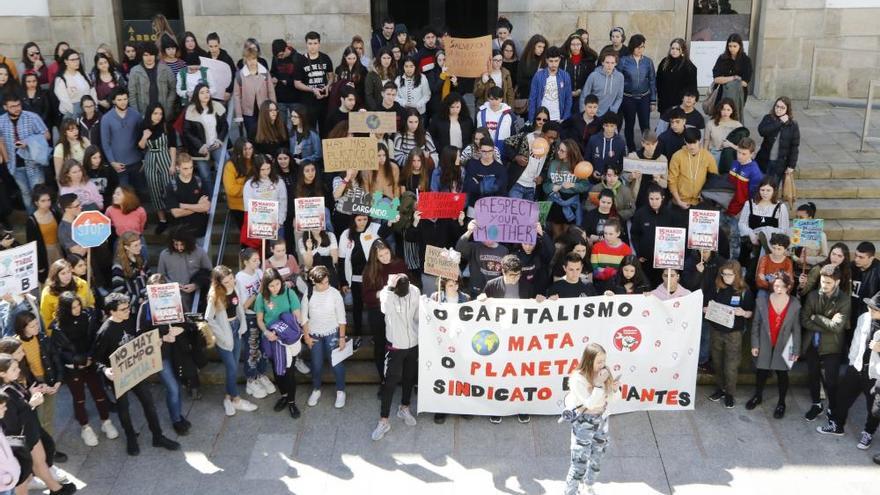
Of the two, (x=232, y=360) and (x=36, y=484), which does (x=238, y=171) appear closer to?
(x=232, y=360)

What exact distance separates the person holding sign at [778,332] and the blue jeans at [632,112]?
12.9 feet

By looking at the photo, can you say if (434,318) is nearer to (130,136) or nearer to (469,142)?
(469,142)

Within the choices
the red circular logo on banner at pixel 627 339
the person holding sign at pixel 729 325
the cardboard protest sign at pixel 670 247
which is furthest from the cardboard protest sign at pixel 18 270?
the person holding sign at pixel 729 325

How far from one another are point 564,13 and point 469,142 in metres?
4.62

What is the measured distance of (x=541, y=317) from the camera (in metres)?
9.45

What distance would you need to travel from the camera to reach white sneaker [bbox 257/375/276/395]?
1023cm

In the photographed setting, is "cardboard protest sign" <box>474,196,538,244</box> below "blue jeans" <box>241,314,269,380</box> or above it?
above

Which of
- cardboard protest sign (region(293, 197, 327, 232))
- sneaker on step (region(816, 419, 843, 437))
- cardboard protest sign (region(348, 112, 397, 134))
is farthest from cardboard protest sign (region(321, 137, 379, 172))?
sneaker on step (region(816, 419, 843, 437))

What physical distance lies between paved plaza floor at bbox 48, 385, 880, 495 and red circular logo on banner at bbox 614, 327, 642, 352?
0.75 metres

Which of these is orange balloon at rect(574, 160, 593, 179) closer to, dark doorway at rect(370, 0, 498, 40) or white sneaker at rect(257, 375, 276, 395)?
white sneaker at rect(257, 375, 276, 395)

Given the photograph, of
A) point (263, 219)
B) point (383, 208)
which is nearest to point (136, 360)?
point (263, 219)

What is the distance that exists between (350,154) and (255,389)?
2.87 meters

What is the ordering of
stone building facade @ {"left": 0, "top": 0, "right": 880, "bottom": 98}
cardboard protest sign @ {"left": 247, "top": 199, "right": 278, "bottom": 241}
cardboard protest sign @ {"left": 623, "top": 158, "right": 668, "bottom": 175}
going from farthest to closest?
stone building facade @ {"left": 0, "top": 0, "right": 880, "bottom": 98} < cardboard protest sign @ {"left": 623, "top": 158, "right": 668, "bottom": 175} < cardboard protest sign @ {"left": 247, "top": 199, "right": 278, "bottom": 241}

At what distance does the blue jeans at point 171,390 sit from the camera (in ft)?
30.7
